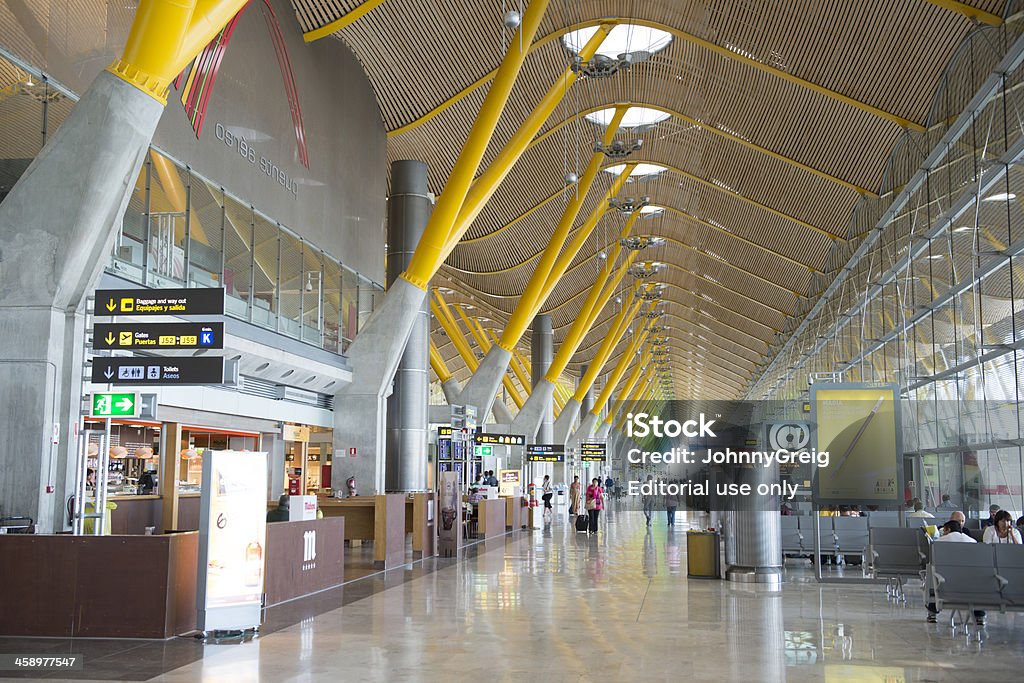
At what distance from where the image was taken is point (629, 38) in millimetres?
26922

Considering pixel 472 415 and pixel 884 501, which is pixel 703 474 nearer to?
pixel 884 501

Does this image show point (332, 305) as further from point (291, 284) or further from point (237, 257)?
point (237, 257)

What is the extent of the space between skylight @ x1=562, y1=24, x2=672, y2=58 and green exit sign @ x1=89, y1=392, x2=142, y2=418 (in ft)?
59.3

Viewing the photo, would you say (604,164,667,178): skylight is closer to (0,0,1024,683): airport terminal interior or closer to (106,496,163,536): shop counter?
(0,0,1024,683): airport terminal interior

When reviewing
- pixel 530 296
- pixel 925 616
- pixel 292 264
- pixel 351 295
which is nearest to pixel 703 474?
pixel 925 616

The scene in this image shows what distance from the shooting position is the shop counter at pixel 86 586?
28.8ft

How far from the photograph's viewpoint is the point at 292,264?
1831 centimetres

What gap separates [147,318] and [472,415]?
725 inches

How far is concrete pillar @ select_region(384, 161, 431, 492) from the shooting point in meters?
25.0

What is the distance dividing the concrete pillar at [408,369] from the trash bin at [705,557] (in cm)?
1118

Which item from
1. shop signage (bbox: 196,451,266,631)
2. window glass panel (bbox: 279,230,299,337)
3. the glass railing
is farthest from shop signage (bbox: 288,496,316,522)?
window glass panel (bbox: 279,230,299,337)

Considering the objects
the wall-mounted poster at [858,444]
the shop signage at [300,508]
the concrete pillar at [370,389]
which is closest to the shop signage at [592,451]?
the concrete pillar at [370,389]

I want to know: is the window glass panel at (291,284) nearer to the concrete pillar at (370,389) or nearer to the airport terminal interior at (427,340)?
the airport terminal interior at (427,340)

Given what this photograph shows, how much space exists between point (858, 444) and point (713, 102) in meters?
15.1
